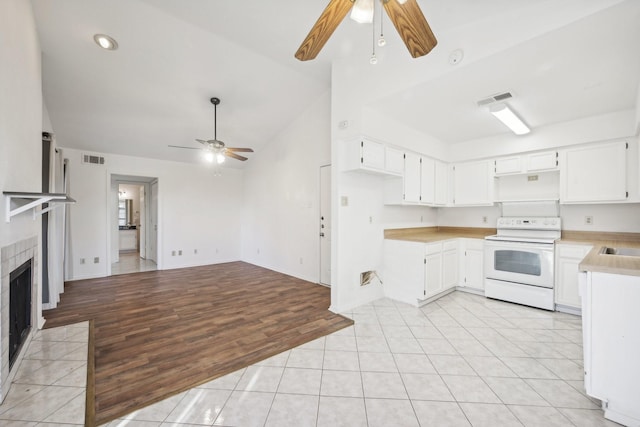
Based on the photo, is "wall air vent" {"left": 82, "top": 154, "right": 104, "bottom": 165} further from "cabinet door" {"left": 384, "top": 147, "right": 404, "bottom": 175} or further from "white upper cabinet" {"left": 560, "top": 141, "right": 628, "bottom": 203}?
"white upper cabinet" {"left": 560, "top": 141, "right": 628, "bottom": 203}

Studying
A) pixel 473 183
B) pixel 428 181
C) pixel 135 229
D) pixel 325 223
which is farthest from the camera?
pixel 135 229

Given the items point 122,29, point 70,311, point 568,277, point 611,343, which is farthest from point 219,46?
point 568,277

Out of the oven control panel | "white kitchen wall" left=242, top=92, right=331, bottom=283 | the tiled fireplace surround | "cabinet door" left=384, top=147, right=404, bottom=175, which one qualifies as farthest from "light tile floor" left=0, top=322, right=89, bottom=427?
the oven control panel

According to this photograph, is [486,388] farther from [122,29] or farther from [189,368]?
[122,29]

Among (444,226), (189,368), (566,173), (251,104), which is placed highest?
(251,104)

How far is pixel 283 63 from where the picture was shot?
3.72 m

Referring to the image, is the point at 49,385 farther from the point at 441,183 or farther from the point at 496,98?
the point at 441,183

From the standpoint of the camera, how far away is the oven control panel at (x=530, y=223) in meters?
3.70

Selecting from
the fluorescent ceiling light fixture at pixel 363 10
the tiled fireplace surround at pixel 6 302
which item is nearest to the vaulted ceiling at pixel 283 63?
the fluorescent ceiling light fixture at pixel 363 10

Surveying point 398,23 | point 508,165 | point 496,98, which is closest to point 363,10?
point 398,23

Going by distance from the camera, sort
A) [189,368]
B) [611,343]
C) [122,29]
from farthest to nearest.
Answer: [122,29] → [189,368] → [611,343]

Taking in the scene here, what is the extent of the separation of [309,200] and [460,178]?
106 inches

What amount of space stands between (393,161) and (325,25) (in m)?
2.33

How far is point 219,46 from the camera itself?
10.8 feet
